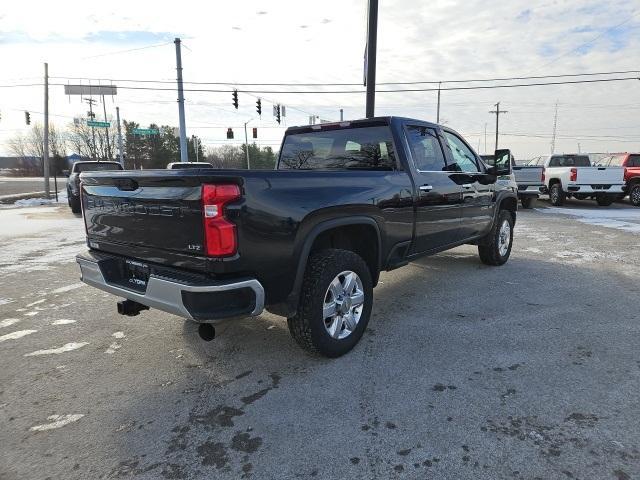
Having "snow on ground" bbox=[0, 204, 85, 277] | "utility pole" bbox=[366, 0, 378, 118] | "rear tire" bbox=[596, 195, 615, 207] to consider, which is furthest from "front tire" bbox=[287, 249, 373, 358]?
"rear tire" bbox=[596, 195, 615, 207]

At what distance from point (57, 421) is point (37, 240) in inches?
318

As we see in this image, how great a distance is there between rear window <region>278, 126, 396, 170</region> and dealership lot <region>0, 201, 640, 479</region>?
5.10 ft

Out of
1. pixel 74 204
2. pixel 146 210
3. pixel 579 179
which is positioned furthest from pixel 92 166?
pixel 579 179

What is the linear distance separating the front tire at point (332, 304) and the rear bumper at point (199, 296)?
492 millimetres

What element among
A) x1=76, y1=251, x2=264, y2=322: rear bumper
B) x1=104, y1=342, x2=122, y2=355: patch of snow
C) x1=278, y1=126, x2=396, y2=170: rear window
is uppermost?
x1=278, y1=126, x2=396, y2=170: rear window

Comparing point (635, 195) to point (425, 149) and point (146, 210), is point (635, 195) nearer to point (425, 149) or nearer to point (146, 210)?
point (425, 149)

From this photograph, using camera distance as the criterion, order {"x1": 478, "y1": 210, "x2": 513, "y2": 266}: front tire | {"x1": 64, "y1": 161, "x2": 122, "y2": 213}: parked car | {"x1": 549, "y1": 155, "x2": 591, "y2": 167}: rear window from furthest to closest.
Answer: {"x1": 549, "y1": 155, "x2": 591, "y2": 167}: rear window → {"x1": 64, "y1": 161, "x2": 122, "y2": 213}: parked car → {"x1": 478, "y1": 210, "x2": 513, "y2": 266}: front tire

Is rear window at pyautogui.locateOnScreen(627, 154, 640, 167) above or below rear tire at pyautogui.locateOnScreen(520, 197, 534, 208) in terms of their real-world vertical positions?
above

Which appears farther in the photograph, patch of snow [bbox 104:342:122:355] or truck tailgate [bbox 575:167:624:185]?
truck tailgate [bbox 575:167:624:185]

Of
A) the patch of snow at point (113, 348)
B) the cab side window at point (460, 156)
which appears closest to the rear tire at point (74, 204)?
the patch of snow at point (113, 348)

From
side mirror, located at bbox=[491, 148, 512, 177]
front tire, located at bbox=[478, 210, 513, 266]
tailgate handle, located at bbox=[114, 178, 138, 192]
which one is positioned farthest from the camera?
front tire, located at bbox=[478, 210, 513, 266]

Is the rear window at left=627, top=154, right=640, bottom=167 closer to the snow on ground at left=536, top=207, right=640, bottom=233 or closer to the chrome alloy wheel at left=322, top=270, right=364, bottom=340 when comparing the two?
the snow on ground at left=536, top=207, right=640, bottom=233

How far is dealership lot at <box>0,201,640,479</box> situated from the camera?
2.35 m

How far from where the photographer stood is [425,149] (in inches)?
185
